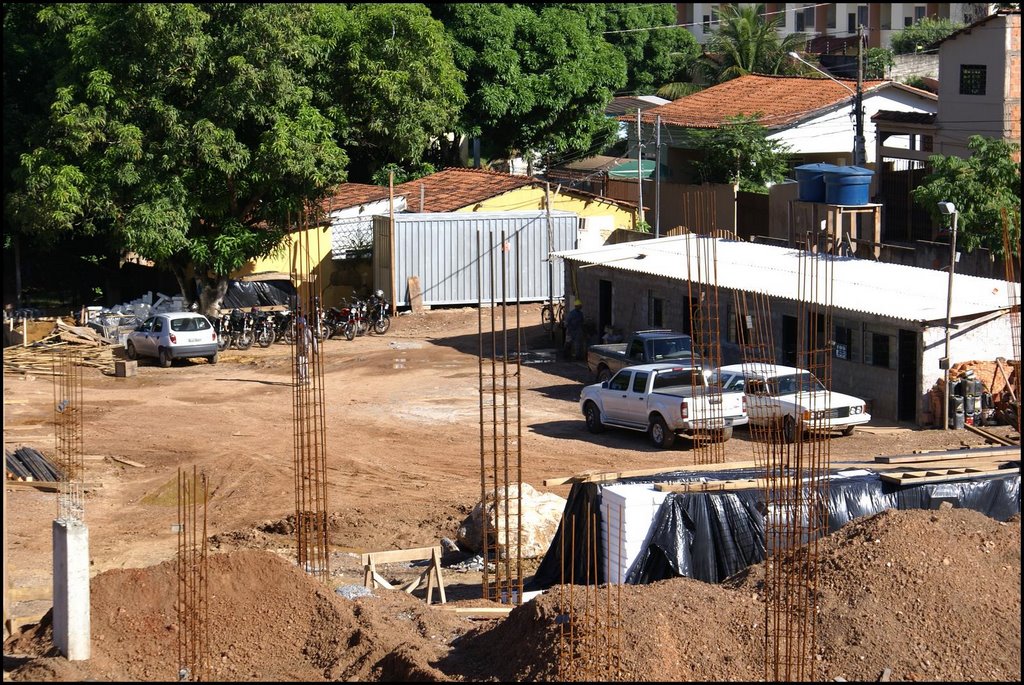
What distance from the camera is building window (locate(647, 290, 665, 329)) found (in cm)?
3078

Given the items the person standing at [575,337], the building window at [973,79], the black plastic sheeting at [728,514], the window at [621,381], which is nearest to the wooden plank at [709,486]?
the black plastic sheeting at [728,514]

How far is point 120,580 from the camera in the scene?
12.8 m

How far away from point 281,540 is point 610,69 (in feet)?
120

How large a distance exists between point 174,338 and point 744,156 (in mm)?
21385

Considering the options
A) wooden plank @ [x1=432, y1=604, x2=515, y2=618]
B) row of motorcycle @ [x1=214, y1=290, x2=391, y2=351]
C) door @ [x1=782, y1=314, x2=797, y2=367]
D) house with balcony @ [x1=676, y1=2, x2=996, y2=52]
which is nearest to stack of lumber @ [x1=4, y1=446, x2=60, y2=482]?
wooden plank @ [x1=432, y1=604, x2=515, y2=618]

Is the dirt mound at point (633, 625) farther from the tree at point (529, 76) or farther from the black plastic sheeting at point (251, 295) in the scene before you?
the tree at point (529, 76)

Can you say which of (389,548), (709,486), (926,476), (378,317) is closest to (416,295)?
(378,317)

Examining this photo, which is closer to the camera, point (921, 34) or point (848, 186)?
point (848, 186)

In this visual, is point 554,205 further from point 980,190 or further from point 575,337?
point 980,190

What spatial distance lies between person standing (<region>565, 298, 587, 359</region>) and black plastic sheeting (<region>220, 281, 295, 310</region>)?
376 inches

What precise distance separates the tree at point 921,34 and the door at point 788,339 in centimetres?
4019

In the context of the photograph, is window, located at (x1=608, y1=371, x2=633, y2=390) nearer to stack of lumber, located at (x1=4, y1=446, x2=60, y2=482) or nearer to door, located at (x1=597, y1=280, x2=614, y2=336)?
door, located at (x1=597, y1=280, x2=614, y2=336)

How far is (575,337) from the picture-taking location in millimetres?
31812

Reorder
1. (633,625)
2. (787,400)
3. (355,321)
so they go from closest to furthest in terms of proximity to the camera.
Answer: (633,625)
(787,400)
(355,321)
